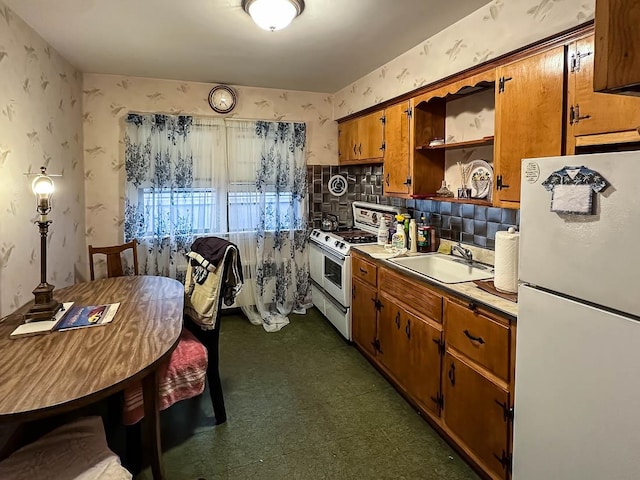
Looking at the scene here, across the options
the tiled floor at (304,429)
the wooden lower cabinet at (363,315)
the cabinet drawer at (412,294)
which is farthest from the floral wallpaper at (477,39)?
the tiled floor at (304,429)

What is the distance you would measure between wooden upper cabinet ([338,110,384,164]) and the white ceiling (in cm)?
43

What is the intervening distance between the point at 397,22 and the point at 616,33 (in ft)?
5.17

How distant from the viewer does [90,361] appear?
149 centimetres

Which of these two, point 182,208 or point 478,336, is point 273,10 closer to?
point 478,336

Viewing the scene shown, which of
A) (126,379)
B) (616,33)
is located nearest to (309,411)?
(126,379)

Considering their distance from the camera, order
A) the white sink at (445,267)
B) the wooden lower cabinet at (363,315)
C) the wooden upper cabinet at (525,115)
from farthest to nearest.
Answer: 1. the wooden lower cabinet at (363,315)
2. the white sink at (445,267)
3. the wooden upper cabinet at (525,115)

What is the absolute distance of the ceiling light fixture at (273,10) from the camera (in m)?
2.02

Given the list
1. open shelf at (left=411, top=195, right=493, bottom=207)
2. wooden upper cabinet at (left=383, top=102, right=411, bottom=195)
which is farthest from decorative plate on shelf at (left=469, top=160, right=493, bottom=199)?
wooden upper cabinet at (left=383, top=102, right=411, bottom=195)

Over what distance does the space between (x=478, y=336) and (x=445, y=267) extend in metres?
1.02

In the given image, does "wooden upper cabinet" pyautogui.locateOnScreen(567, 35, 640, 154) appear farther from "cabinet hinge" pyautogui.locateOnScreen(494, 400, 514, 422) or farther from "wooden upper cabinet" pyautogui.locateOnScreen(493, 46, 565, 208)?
"cabinet hinge" pyautogui.locateOnScreen(494, 400, 514, 422)

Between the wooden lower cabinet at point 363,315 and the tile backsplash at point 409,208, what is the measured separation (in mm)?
742

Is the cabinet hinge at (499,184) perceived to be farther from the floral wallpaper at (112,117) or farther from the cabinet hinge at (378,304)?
the floral wallpaper at (112,117)

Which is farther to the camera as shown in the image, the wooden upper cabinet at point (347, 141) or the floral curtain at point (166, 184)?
the wooden upper cabinet at point (347, 141)

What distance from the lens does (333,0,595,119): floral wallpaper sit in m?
1.77
